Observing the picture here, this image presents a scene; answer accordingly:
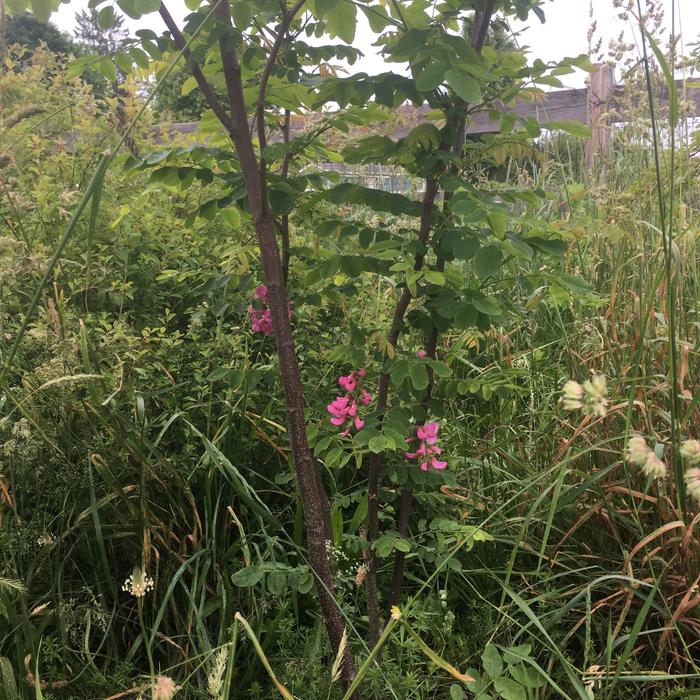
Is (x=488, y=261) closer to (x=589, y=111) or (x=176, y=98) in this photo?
(x=589, y=111)

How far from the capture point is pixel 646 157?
7.36 ft

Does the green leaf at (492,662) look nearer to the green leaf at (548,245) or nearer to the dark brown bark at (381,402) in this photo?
the dark brown bark at (381,402)

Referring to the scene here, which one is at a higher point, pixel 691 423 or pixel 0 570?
pixel 691 423

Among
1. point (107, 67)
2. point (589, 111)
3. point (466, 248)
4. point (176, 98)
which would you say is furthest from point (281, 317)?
point (176, 98)

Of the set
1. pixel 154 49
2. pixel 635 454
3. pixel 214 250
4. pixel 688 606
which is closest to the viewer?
pixel 635 454

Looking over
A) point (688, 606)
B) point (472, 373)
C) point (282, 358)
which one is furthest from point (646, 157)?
point (282, 358)

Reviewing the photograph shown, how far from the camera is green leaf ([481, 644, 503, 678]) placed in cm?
126

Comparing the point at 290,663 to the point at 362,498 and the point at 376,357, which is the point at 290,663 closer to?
the point at 362,498

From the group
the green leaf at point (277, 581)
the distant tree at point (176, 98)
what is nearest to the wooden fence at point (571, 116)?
the distant tree at point (176, 98)

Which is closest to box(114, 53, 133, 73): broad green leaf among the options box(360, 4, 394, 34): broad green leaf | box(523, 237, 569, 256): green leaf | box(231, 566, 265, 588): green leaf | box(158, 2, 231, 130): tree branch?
box(158, 2, 231, 130): tree branch

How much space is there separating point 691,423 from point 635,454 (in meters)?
1.14

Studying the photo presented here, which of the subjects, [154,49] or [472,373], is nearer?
[154,49]

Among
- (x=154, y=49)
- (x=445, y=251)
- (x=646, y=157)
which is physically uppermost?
(x=154, y=49)

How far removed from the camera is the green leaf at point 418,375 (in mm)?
1204
